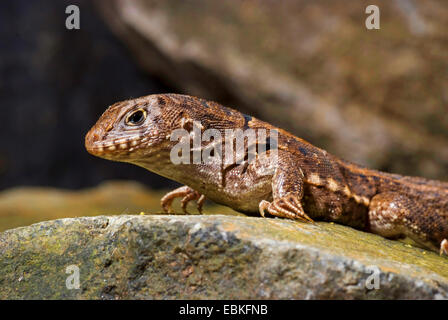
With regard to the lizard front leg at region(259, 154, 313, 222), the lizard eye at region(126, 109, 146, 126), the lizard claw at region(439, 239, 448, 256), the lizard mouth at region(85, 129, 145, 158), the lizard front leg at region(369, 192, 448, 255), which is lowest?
the lizard claw at region(439, 239, 448, 256)

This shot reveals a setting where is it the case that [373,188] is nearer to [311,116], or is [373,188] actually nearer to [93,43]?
[311,116]

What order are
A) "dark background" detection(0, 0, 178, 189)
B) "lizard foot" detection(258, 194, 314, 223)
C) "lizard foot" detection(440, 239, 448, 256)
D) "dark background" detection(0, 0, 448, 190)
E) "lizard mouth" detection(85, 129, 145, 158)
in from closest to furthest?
"lizard foot" detection(258, 194, 314, 223) < "lizard mouth" detection(85, 129, 145, 158) < "lizard foot" detection(440, 239, 448, 256) < "dark background" detection(0, 0, 448, 190) < "dark background" detection(0, 0, 178, 189)

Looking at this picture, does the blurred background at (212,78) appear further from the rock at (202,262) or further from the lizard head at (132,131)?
the rock at (202,262)

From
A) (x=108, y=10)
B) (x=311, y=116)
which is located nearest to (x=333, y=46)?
(x=311, y=116)

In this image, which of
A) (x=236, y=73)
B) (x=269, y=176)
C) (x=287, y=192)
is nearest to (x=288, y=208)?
(x=287, y=192)

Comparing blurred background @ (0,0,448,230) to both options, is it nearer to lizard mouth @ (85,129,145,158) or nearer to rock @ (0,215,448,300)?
lizard mouth @ (85,129,145,158)

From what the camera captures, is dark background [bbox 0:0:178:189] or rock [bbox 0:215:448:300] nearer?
rock [bbox 0:215:448:300]

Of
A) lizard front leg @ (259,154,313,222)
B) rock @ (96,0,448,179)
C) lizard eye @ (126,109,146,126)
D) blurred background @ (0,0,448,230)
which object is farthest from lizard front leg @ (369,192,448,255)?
rock @ (96,0,448,179)

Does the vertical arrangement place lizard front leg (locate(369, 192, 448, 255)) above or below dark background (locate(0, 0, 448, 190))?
below
